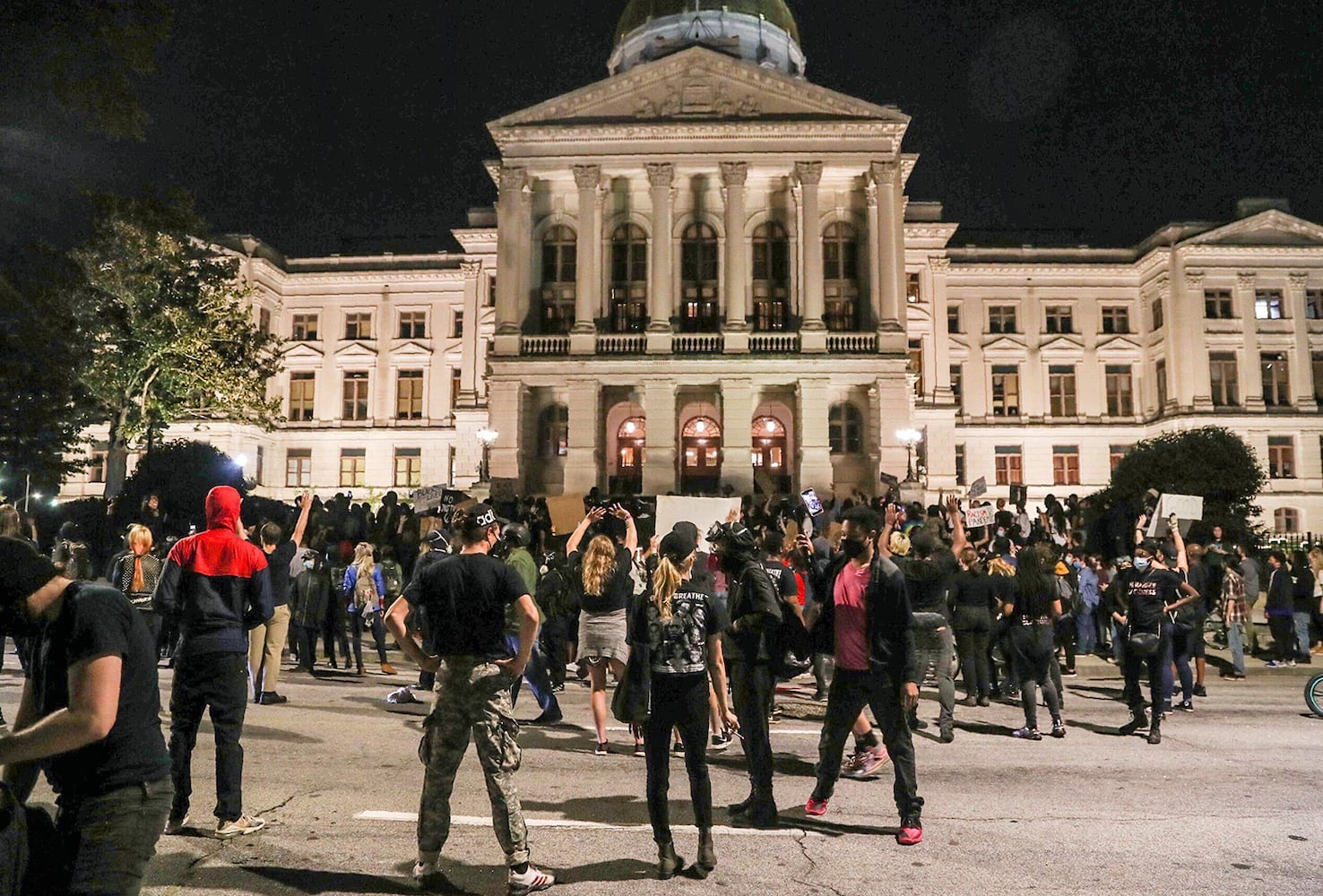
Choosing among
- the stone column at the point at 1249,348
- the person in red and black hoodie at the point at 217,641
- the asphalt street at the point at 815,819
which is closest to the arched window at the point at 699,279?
the stone column at the point at 1249,348

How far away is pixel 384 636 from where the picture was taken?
15984 mm

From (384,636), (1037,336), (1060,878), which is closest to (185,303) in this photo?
(384,636)

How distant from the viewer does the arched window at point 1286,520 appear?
54.4 m

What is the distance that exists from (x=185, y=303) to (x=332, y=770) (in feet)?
92.1

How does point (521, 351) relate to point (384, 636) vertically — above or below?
above

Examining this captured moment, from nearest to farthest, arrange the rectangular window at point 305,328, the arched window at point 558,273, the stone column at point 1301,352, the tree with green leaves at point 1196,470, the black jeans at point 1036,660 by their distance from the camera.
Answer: the black jeans at point 1036,660 → the tree with green leaves at point 1196,470 → the arched window at point 558,273 → the stone column at point 1301,352 → the rectangular window at point 305,328

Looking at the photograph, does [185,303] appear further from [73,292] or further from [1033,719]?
[1033,719]

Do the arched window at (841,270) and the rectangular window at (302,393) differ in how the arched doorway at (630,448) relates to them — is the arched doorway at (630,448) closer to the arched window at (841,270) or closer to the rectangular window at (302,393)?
the arched window at (841,270)

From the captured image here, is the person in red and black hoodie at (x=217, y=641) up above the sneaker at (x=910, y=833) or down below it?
above

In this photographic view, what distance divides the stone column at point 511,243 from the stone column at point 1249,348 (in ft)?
136

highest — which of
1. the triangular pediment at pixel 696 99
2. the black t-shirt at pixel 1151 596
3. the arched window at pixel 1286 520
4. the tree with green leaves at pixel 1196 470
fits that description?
the triangular pediment at pixel 696 99

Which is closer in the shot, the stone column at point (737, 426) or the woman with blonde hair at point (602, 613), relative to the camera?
the woman with blonde hair at point (602, 613)

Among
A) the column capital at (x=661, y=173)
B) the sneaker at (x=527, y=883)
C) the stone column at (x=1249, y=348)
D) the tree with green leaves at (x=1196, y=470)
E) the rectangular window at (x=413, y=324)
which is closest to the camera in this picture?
the sneaker at (x=527, y=883)

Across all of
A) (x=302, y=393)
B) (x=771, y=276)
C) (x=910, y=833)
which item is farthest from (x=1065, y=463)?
(x=910, y=833)
